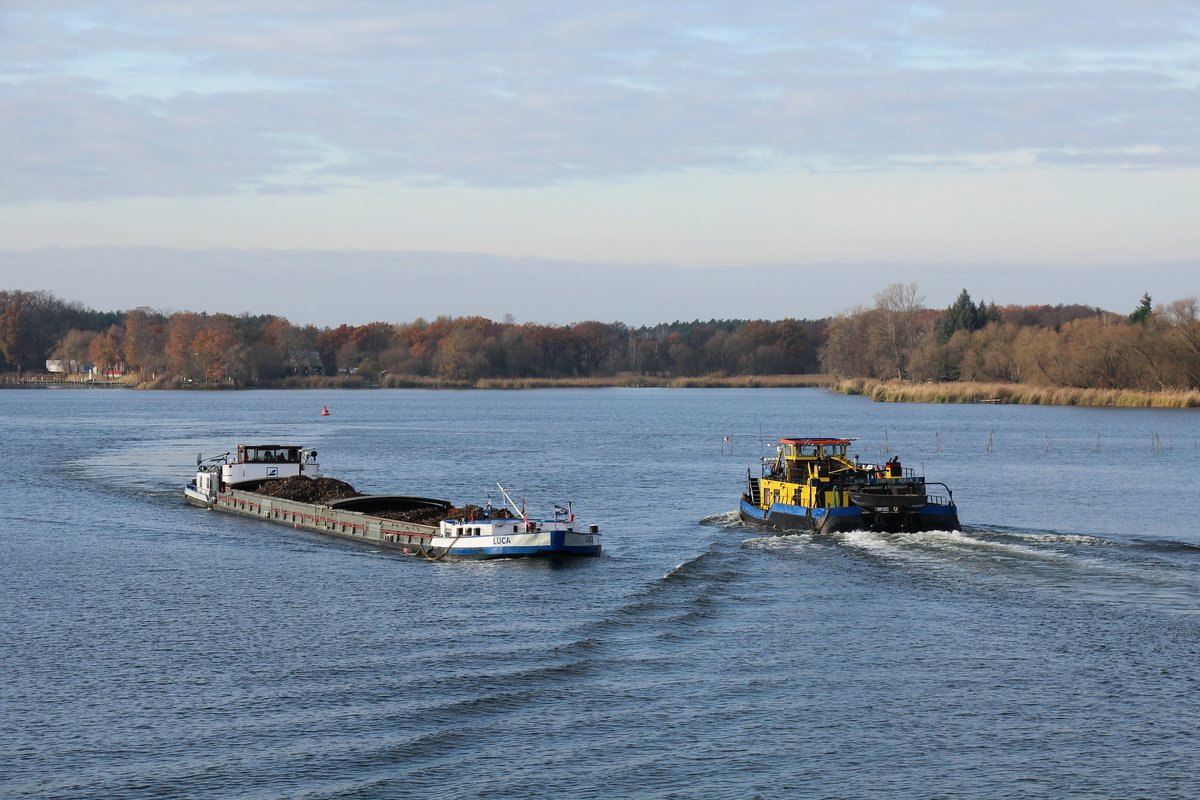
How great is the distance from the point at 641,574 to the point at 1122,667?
16285 millimetres

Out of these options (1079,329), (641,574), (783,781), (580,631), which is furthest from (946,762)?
(1079,329)

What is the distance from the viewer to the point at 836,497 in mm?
49312

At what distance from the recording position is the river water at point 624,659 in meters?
23.6

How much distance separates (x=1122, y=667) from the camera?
29.5m

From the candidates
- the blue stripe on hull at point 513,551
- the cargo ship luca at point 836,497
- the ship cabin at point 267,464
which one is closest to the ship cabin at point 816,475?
the cargo ship luca at point 836,497

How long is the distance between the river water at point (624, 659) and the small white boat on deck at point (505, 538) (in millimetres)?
1017

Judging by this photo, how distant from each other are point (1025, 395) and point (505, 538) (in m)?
118

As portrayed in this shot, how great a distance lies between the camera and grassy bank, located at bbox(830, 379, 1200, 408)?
13575 centimetres

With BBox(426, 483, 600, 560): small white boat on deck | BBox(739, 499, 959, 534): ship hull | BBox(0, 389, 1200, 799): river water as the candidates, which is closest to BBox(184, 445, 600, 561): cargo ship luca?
BBox(426, 483, 600, 560): small white boat on deck

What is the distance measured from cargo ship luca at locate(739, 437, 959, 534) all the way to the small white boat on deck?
29.9 feet

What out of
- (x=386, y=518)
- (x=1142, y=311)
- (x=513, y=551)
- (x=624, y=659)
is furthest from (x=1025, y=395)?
(x=624, y=659)

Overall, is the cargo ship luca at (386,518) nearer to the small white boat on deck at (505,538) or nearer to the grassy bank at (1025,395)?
the small white boat on deck at (505,538)

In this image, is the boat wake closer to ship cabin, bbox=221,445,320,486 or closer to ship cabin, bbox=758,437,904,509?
ship cabin, bbox=758,437,904,509

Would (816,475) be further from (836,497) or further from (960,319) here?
(960,319)
